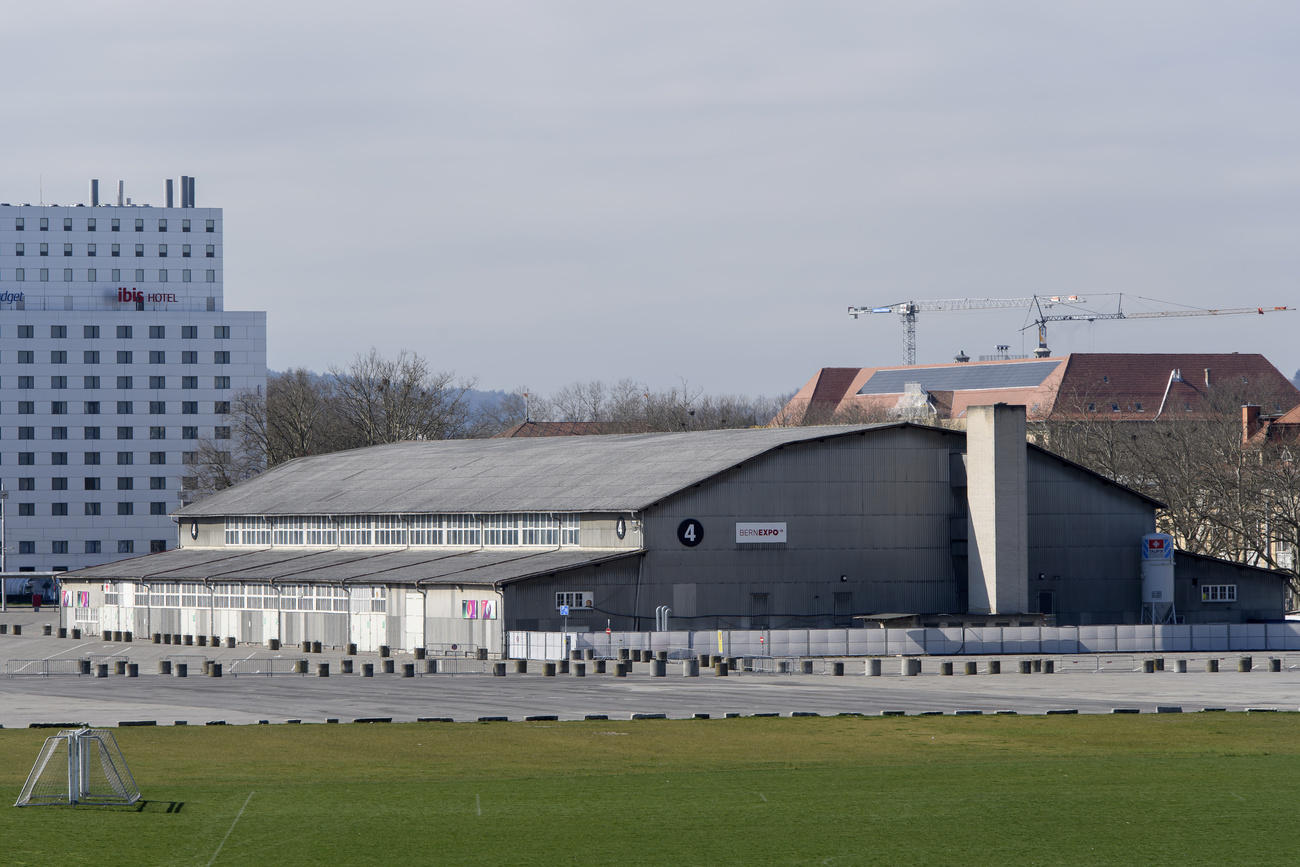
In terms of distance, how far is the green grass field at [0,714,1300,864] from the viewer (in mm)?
29500

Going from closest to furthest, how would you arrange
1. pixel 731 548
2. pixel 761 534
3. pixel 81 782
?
pixel 81 782
pixel 731 548
pixel 761 534

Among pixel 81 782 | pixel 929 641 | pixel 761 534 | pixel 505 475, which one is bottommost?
pixel 929 641

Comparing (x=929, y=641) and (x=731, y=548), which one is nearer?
(x=929, y=641)

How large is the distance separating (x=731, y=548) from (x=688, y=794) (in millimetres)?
57553

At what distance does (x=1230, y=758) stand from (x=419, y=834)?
21310 mm

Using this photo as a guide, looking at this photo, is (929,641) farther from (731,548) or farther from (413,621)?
(413,621)

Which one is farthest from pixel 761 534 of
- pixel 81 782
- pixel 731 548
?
pixel 81 782

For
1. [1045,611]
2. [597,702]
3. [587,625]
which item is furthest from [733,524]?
[597,702]

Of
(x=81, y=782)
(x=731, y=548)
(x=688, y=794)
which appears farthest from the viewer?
(x=731, y=548)

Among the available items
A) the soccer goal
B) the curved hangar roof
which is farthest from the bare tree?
the soccer goal

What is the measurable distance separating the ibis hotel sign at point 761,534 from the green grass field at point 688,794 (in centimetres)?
4132

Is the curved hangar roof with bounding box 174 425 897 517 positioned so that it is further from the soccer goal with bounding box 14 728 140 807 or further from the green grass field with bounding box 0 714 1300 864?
the soccer goal with bounding box 14 728 140 807

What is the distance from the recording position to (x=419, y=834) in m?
31.2

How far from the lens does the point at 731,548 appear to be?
308 ft
